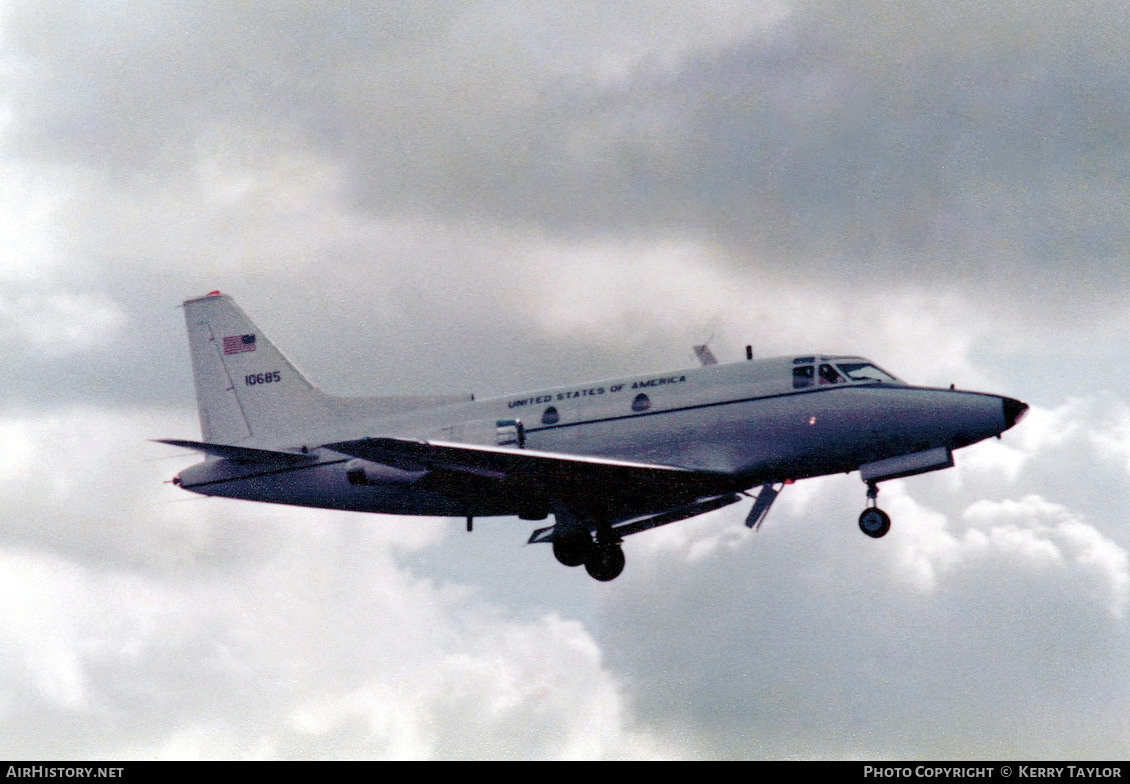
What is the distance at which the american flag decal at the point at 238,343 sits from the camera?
117 ft

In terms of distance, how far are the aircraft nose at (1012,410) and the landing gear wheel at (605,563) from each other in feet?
34.3

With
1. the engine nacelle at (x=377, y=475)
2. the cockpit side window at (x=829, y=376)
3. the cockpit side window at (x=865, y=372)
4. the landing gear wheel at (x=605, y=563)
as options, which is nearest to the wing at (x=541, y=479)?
the engine nacelle at (x=377, y=475)

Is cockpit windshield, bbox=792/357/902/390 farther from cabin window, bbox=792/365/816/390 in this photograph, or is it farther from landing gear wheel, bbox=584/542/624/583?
landing gear wheel, bbox=584/542/624/583

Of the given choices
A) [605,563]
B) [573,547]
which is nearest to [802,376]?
[573,547]

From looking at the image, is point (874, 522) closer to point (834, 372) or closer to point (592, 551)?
point (834, 372)

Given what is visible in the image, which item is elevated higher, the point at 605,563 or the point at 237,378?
the point at 237,378

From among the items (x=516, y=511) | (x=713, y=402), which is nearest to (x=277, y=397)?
(x=516, y=511)

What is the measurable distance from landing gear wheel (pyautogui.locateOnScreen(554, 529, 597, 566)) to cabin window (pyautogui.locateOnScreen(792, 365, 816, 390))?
6798 mm

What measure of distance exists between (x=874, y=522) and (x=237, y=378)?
18808 mm

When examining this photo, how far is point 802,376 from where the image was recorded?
27875 millimetres

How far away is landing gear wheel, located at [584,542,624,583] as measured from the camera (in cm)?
3166

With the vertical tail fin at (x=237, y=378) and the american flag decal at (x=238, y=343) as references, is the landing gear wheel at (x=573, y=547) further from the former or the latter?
the american flag decal at (x=238, y=343)

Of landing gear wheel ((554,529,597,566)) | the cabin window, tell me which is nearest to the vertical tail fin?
landing gear wheel ((554,529,597,566))

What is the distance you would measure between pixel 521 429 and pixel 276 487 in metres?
7.44
